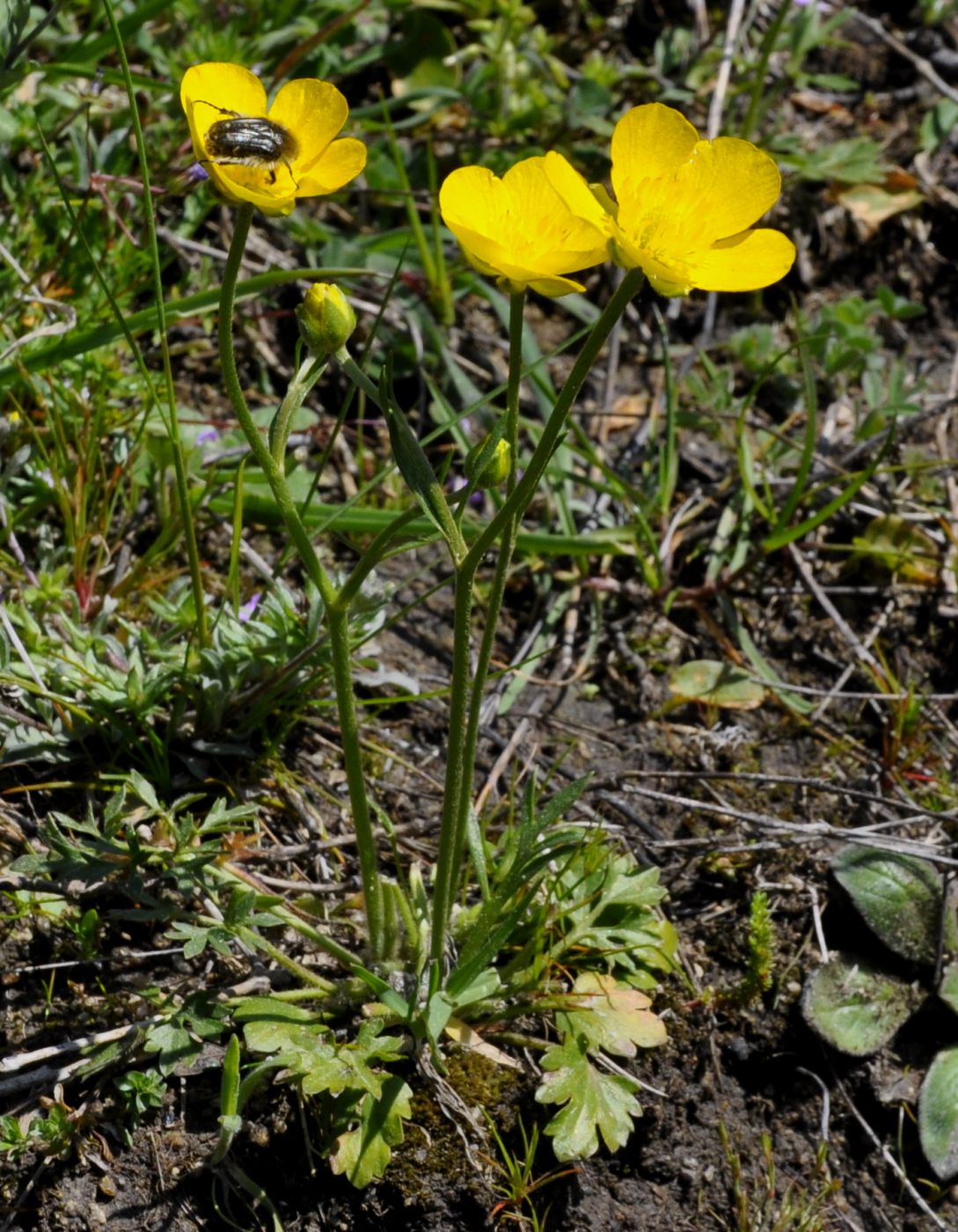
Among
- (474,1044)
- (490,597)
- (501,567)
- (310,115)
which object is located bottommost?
(474,1044)

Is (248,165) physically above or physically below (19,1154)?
above

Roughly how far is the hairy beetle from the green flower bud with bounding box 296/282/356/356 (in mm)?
150

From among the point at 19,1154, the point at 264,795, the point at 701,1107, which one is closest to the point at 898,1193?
the point at 701,1107

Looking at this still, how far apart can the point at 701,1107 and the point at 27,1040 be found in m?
1.13

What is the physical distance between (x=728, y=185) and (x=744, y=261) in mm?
109

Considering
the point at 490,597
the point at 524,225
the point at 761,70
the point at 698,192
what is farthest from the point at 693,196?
the point at 761,70

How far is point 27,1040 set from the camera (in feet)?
6.23

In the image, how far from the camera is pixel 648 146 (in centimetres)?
148

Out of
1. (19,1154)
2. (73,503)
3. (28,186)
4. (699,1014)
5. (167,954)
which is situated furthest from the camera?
(28,186)

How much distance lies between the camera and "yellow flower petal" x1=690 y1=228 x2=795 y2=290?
1383mm

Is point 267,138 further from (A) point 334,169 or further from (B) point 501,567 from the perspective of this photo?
(B) point 501,567

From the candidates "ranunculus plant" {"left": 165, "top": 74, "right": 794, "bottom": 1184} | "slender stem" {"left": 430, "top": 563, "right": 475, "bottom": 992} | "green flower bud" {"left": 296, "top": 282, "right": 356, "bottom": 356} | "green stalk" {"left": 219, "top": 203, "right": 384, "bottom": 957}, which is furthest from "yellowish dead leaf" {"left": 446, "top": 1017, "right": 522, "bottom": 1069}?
"green flower bud" {"left": 296, "top": 282, "right": 356, "bottom": 356}

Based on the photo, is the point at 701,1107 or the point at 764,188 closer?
the point at 764,188

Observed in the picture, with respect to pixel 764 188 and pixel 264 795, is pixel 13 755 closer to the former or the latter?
pixel 264 795
